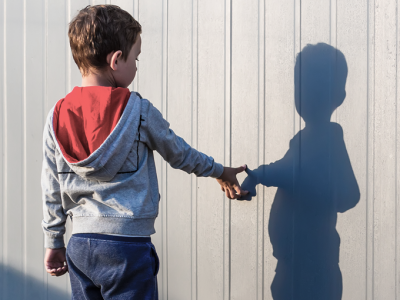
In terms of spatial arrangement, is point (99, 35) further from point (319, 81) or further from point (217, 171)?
point (319, 81)

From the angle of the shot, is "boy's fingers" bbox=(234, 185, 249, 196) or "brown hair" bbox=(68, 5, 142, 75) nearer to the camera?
"brown hair" bbox=(68, 5, 142, 75)

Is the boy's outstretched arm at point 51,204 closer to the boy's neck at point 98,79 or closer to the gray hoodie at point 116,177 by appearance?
the gray hoodie at point 116,177

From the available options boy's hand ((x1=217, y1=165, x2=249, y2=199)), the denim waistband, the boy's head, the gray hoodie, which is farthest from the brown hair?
boy's hand ((x1=217, y1=165, x2=249, y2=199))

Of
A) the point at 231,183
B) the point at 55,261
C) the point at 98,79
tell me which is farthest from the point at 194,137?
the point at 55,261

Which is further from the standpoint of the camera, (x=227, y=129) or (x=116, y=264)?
(x=227, y=129)

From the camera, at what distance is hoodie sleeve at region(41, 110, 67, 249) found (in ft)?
4.19

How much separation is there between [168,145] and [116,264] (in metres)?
0.38

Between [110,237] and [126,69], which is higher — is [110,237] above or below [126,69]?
below

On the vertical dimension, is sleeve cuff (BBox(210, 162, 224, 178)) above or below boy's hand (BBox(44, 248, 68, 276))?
above

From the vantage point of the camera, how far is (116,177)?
1182mm

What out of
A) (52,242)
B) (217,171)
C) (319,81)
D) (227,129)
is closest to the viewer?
(52,242)

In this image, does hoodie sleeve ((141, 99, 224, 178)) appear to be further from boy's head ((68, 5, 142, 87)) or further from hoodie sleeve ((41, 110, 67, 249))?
hoodie sleeve ((41, 110, 67, 249))

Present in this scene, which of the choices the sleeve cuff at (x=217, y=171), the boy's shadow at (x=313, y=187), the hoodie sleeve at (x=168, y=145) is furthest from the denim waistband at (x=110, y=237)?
the boy's shadow at (x=313, y=187)

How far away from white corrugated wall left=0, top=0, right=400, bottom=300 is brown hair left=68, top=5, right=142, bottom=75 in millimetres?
572
